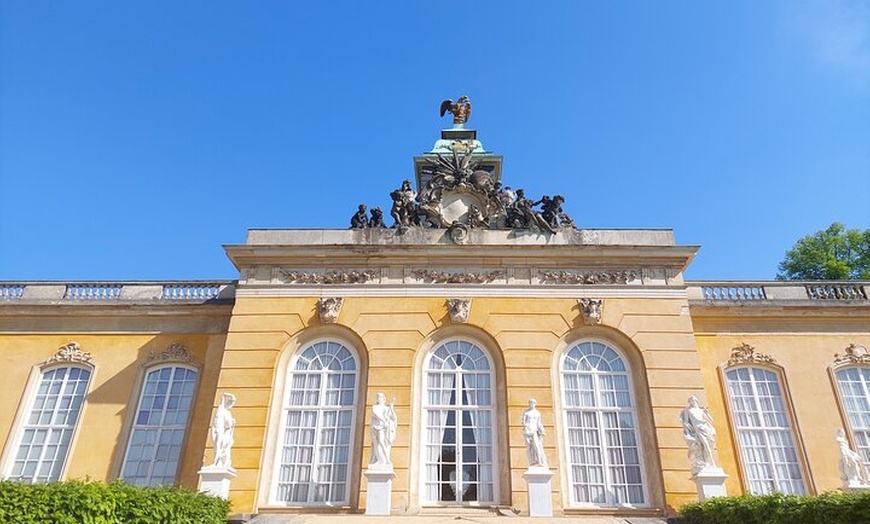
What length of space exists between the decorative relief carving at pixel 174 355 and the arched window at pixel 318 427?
123 inches

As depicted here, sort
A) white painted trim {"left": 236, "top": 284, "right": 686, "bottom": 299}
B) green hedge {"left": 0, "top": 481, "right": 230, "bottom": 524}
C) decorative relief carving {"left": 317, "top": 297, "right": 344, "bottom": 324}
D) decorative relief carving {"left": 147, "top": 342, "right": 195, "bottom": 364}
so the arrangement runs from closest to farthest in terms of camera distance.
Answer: green hedge {"left": 0, "top": 481, "right": 230, "bottom": 524}
decorative relief carving {"left": 317, "top": 297, "right": 344, "bottom": 324}
white painted trim {"left": 236, "top": 284, "right": 686, "bottom": 299}
decorative relief carving {"left": 147, "top": 342, "right": 195, "bottom": 364}

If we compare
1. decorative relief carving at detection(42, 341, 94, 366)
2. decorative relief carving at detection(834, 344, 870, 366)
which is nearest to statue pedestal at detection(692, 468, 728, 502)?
decorative relief carving at detection(834, 344, 870, 366)

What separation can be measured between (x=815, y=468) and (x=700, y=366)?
3.27 m

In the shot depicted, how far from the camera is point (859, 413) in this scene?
48.5 ft

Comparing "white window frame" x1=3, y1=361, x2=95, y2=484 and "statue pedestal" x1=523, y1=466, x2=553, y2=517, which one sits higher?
"white window frame" x1=3, y1=361, x2=95, y2=484

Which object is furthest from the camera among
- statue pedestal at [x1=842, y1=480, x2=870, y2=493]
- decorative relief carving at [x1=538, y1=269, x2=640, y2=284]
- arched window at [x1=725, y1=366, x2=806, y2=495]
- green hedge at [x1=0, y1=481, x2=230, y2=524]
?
decorative relief carving at [x1=538, y1=269, x2=640, y2=284]

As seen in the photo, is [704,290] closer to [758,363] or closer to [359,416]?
[758,363]

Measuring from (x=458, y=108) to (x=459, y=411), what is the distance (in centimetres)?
1225

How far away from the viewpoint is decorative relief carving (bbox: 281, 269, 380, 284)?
50.2 feet

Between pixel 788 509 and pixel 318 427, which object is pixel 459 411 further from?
pixel 788 509

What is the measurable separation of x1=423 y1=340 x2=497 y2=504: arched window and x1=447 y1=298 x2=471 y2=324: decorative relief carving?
623 mm

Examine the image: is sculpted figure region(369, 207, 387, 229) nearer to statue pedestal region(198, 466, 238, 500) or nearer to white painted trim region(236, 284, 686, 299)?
white painted trim region(236, 284, 686, 299)

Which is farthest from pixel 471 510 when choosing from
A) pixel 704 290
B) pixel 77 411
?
pixel 77 411

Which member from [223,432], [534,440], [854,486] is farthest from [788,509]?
[223,432]
